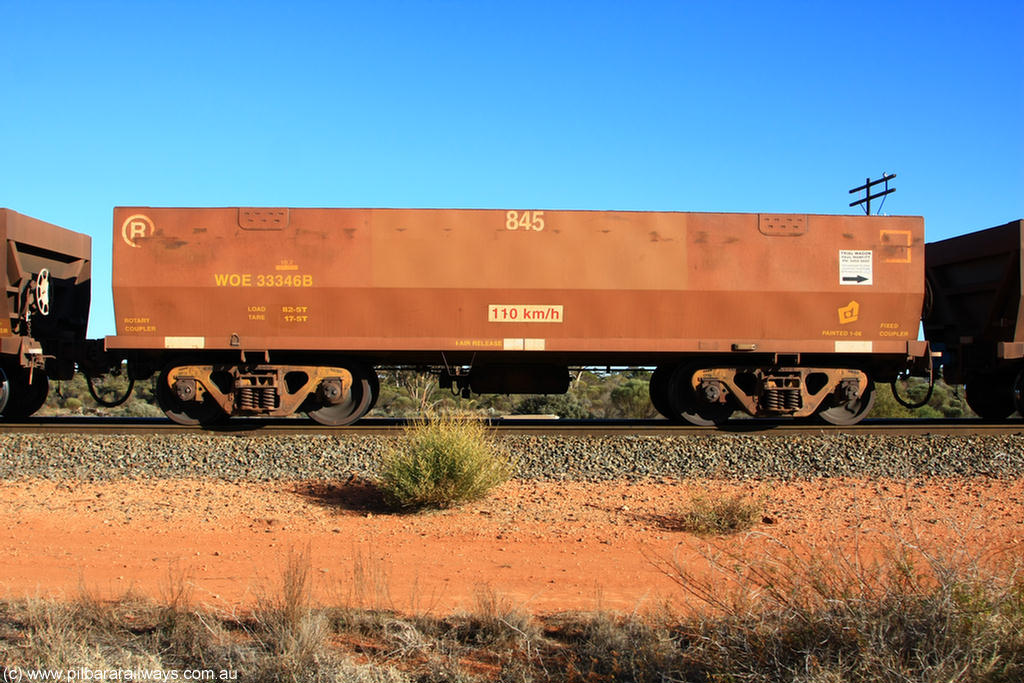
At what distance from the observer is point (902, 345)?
11.1 metres

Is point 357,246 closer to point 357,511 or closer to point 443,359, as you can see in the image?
point 443,359

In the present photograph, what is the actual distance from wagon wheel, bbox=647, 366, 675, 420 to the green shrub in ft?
16.1

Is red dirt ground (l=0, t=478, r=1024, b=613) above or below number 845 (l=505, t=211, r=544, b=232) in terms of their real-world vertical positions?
below

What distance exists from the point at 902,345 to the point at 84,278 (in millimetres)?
13222

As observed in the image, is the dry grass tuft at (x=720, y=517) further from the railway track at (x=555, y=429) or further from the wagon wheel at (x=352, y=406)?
the wagon wheel at (x=352, y=406)

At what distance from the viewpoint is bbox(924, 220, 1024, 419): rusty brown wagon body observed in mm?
11242

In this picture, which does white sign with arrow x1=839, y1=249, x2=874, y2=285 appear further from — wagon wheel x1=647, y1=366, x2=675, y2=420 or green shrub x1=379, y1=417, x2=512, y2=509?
green shrub x1=379, y1=417, x2=512, y2=509

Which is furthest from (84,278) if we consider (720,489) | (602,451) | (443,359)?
(720,489)

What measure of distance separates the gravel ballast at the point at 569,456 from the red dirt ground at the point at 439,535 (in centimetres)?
42

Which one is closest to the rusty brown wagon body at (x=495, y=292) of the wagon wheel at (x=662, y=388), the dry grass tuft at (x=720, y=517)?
the wagon wheel at (x=662, y=388)

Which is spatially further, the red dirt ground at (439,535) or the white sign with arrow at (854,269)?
the white sign with arrow at (854,269)

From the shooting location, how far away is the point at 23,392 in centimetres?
1212

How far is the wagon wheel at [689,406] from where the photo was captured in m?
11.5

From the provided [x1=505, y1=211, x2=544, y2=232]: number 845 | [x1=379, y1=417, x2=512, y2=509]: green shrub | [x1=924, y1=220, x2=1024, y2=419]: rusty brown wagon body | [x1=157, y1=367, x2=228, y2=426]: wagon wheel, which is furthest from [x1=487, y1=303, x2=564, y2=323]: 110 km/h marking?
[x1=924, y1=220, x2=1024, y2=419]: rusty brown wagon body
